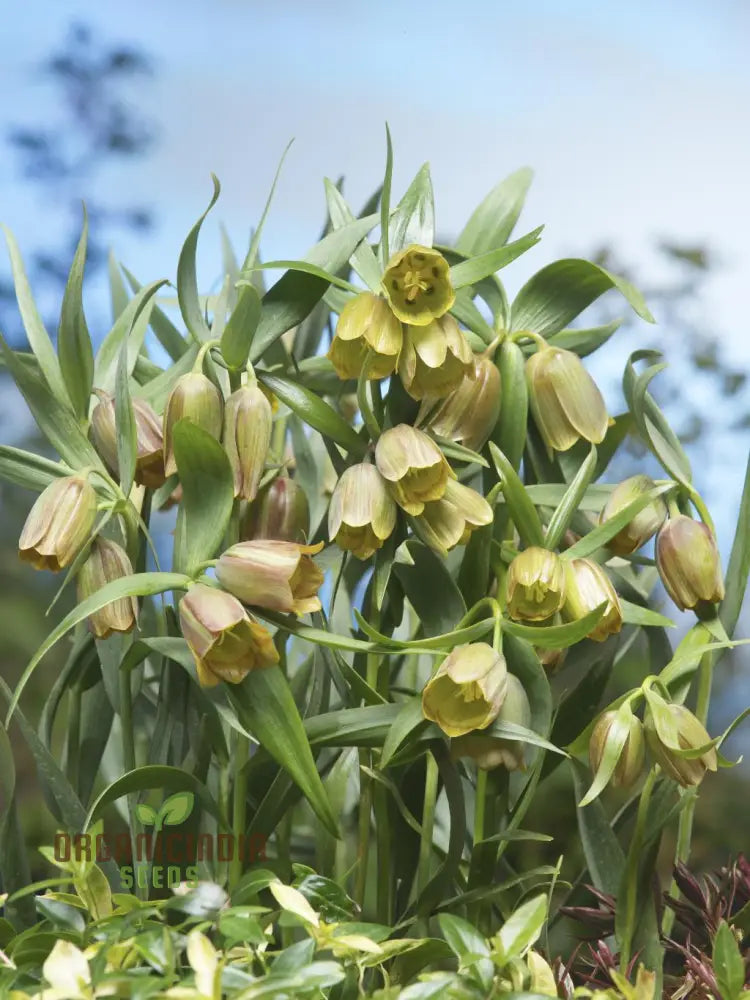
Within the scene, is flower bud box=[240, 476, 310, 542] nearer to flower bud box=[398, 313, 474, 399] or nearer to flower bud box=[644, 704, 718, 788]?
flower bud box=[398, 313, 474, 399]

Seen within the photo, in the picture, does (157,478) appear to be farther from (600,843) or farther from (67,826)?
(600,843)

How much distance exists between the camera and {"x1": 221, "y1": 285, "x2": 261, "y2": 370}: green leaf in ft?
2.08

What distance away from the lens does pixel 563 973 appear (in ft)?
2.09

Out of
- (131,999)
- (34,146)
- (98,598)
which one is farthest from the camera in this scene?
(34,146)

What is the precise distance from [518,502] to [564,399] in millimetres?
84

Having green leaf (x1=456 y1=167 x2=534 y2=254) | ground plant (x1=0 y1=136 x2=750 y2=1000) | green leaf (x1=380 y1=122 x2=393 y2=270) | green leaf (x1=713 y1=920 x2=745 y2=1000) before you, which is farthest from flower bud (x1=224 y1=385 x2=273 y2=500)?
green leaf (x1=713 y1=920 x2=745 y2=1000)

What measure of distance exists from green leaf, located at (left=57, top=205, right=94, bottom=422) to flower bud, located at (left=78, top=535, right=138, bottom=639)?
8 cm

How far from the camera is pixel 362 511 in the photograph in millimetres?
644

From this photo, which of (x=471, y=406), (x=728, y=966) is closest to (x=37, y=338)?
(x=471, y=406)

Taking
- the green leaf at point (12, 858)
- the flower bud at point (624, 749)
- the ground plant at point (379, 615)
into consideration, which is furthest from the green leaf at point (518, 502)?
the green leaf at point (12, 858)

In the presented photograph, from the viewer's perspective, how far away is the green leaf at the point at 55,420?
2.24 feet

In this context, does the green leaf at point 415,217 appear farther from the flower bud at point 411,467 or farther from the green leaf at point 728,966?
the green leaf at point 728,966

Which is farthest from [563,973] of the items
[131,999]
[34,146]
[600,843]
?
[34,146]

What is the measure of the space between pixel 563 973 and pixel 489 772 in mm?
125
